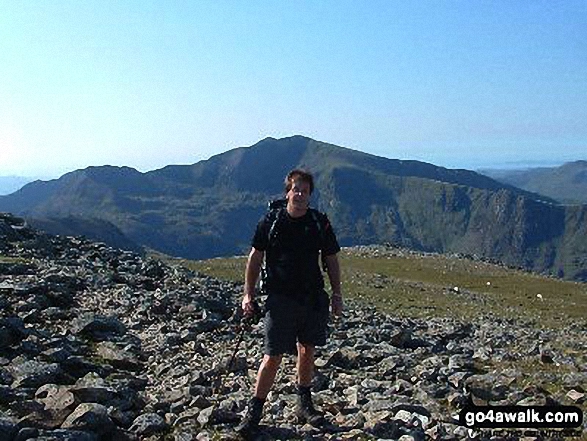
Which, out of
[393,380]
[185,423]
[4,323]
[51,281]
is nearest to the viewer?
[185,423]

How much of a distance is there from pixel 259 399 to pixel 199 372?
4348mm

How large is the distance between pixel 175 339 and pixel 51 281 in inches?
347

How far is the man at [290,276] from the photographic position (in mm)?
10945

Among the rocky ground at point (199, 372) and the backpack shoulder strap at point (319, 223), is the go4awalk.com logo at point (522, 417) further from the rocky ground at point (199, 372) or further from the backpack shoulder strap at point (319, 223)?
the backpack shoulder strap at point (319, 223)

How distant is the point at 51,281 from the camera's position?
25.1m

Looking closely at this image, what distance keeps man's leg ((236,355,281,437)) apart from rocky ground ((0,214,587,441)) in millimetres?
264

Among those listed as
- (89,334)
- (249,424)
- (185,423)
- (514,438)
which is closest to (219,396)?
(185,423)

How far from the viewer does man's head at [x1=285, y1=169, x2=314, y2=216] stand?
426 inches

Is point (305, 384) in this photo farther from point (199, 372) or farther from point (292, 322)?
point (199, 372)

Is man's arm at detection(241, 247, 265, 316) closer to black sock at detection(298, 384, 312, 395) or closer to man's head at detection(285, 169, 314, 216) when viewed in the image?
man's head at detection(285, 169, 314, 216)

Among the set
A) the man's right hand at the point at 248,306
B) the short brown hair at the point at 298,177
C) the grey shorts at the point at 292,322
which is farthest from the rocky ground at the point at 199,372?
the short brown hair at the point at 298,177

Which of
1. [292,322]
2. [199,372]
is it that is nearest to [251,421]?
[292,322]

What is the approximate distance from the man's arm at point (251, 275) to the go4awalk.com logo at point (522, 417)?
426 cm

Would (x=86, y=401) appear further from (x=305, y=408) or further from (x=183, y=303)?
(x=183, y=303)
